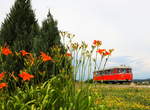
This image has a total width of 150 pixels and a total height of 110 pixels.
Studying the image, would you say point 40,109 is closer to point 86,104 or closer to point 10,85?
point 86,104

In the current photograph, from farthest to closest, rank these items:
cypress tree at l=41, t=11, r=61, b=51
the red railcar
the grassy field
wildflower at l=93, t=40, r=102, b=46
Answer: the red railcar
cypress tree at l=41, t=11, r=61, b=51
the grassy field
wildflower at l=93, t=40, r=102, b=46

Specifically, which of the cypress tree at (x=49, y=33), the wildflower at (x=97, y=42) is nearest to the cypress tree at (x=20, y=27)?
Answer: the cypress tree at (x=49, y=33)

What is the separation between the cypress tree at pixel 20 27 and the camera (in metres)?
6.62

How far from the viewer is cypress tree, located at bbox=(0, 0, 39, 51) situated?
21.7 feet

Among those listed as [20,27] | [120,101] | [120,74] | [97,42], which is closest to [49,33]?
[20,27]

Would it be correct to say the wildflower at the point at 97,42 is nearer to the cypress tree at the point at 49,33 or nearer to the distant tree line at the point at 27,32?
the distant tree line at the point at 27,32

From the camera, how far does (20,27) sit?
6957 millimetres

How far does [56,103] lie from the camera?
4.62 metres

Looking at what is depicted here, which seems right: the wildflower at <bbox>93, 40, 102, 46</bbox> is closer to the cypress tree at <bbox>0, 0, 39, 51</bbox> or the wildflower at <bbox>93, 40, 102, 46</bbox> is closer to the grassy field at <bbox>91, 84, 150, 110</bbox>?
the grassy field at <bbox>91, 84, 150, 110</bbox>

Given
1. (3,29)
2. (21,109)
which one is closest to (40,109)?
(21,109)

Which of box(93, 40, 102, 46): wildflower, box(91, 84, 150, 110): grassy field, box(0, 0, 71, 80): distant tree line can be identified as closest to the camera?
box(93, 40, 102, 46): wildflower

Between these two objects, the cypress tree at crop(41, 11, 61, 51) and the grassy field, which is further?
the cypress tree at crop(41, 11, 61, 51)

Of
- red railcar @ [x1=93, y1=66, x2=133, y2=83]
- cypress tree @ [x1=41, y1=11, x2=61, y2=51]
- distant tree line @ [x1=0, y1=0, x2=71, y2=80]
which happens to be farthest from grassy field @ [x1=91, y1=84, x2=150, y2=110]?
red railcar @ [x1=93, y1=66, x2=133, y2=83]

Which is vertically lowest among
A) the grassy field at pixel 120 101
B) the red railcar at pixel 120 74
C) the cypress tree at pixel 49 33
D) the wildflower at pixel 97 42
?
the grassy field at pixel 120 101
